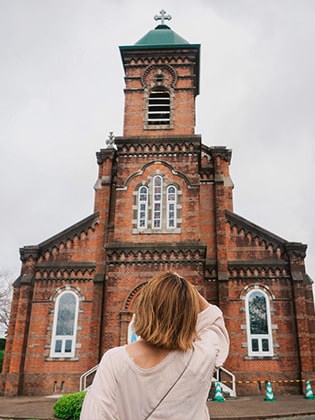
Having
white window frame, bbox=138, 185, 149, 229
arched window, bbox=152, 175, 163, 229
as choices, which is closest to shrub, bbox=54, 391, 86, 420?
white window frame, bbox=138, 185, 149, 229

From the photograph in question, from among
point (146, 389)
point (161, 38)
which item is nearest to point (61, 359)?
point (161, 38)

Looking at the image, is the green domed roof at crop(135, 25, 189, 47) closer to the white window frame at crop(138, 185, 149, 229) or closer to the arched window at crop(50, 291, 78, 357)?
the white window frame at crop(138, 185, 149, 229)

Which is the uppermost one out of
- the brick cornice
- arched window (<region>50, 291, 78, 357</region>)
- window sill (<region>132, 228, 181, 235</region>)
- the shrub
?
window sill (<region>132, 228, 181, 235</region>)

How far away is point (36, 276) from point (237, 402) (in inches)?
450

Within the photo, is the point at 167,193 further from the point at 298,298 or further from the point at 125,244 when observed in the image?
the point at 298,298

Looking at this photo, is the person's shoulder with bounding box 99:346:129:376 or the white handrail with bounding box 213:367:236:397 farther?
the white handrail with bounding box 213:367:236:397

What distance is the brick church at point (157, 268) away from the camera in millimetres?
19250

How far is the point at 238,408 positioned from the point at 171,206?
385 inches

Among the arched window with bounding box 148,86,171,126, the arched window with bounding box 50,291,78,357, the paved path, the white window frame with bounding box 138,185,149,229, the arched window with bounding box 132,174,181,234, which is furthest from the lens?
the arched window with bounding box 148,86,171,126

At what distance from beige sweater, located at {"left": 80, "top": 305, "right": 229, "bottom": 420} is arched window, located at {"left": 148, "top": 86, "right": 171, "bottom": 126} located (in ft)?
70.1

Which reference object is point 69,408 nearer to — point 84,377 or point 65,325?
point 84,377

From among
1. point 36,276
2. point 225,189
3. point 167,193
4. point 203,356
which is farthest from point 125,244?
point 203,356

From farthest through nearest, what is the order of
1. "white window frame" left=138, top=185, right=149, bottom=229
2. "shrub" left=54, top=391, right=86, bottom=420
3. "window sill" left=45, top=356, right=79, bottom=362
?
"white window frame" left=138, top=185, right=149, bottom=229 < "window sill" left=45, top=356, right=79, bottom=362 < "shrub" left=54, top=391, right=86, bottom=420

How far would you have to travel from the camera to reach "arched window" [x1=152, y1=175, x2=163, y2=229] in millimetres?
20641
